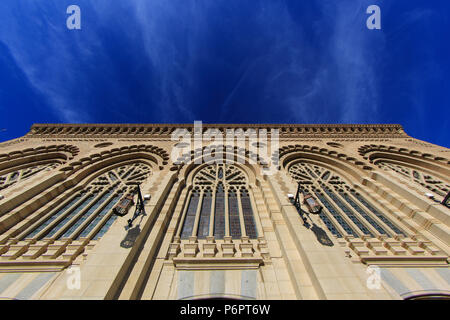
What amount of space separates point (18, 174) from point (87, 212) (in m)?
8.15

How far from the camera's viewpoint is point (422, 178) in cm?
1307

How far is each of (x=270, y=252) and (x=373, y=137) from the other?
59.3 ft

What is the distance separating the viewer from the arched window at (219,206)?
326 inches

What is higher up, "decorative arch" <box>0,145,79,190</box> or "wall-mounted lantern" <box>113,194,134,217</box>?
"decorative arch" <box>0,145,79,190</box>

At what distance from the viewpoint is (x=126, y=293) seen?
4.88m

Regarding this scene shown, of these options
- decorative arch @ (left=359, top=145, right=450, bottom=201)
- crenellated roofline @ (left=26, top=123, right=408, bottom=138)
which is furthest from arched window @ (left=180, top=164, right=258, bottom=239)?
Answer: decorative arch @ (left=359, top=145, right=450, bottom=201)

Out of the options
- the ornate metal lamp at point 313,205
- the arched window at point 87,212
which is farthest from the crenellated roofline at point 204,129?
the ornate metal lamp at point 313,205

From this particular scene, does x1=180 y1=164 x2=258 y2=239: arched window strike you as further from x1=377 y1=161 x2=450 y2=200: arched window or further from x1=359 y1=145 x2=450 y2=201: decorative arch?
x1=377 y1=161 x2=450 y2=200: arched window

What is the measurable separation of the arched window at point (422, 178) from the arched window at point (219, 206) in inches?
433

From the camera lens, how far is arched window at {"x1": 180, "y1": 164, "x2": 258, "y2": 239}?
8289 mm

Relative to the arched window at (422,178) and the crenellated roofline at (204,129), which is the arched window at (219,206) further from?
the arched window at (422,178)

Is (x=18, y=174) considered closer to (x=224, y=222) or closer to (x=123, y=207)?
(x=123, y=207)

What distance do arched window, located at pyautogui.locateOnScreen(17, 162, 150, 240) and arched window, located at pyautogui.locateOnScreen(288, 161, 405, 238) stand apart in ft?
31.8

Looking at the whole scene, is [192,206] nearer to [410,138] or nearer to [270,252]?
[270,252]
